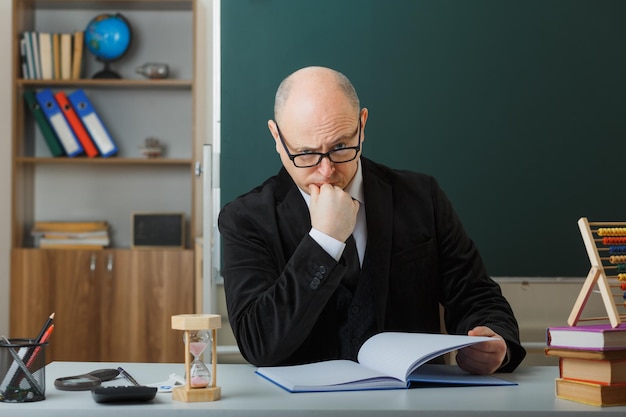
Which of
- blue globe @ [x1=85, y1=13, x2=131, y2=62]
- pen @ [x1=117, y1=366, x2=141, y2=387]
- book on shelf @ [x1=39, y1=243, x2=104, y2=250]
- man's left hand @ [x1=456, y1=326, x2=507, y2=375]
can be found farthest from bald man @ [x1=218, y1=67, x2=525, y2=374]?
blue globe @ [x1=85, y1=13, x2=131, y2=62]

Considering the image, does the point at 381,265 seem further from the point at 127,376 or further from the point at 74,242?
the point at 74,242

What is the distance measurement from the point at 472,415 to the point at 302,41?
208 centimetres

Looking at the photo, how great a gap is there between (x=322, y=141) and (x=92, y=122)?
3010 millimetres

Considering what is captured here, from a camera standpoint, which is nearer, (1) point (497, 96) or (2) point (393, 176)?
(2) point (393, 176)

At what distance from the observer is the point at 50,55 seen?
14.6 feet

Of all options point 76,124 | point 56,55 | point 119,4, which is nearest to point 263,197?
point 76,124

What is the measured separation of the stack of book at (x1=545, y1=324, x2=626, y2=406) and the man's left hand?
0.17 meters

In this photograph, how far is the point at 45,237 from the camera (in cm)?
444

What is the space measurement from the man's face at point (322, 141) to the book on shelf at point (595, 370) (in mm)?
645

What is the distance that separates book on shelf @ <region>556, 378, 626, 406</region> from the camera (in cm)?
126

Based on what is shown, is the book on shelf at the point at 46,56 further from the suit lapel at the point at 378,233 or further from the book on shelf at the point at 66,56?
the suit lapel at the point at 378,233

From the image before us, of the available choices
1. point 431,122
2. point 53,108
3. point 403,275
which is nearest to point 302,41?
Result: point 431,122

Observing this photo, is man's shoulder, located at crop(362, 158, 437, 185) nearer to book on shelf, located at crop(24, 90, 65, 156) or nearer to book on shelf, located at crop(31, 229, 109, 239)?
book on shelf, located at crop(31, 229, 109, 239)

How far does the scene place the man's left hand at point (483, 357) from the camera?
1.49 meters
